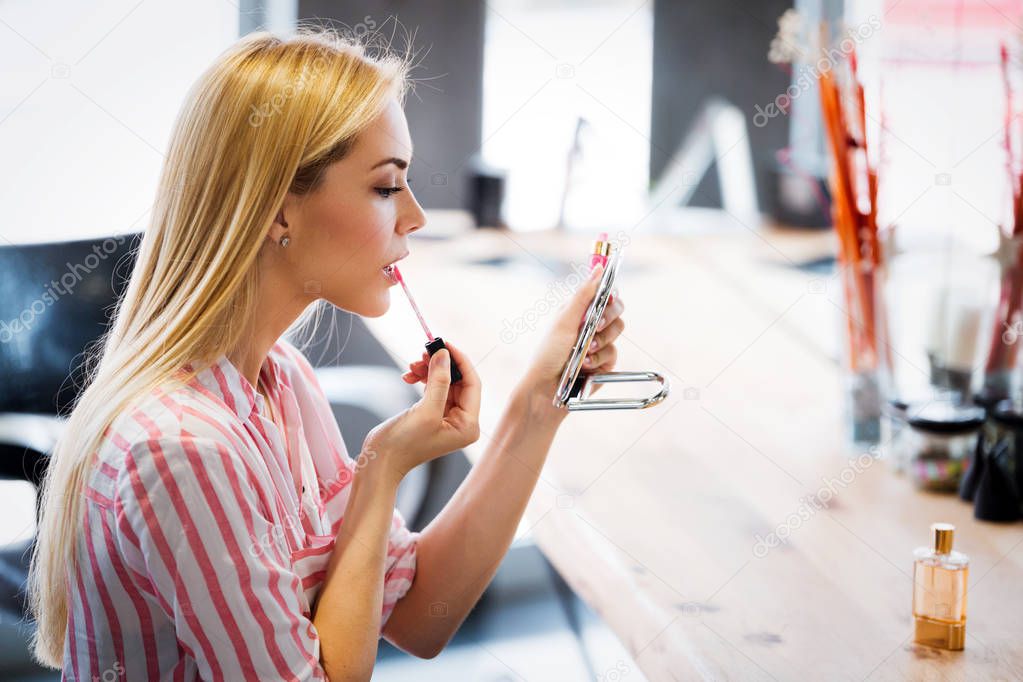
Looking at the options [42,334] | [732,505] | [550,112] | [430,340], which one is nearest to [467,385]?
[430,340]

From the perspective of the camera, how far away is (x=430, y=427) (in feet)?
2.99

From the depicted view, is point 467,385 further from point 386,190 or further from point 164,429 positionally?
point 164,429

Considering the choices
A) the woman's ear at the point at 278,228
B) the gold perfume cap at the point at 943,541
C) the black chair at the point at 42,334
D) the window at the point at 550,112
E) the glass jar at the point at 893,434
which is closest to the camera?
the woman's ear at the point at 278,228

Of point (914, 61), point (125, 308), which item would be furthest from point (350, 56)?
point (914, 61)

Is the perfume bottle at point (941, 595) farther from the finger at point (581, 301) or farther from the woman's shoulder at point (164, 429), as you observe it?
the woman's shoulder at point (164, 429)

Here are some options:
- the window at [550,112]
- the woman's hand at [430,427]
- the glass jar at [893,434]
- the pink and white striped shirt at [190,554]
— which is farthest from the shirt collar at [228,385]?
the window at [550,112]

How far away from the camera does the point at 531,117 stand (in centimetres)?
326

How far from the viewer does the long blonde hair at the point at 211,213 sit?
0.84m

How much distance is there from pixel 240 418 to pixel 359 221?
0.65 feet

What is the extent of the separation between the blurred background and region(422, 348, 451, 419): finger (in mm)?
303

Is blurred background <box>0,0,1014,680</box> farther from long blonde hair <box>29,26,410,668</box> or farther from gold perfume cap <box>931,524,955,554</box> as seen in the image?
gold perfume cap <box>931,524,955,554</box>

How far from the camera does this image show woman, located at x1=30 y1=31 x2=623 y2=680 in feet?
2.52

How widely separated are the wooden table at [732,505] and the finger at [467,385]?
242 mm

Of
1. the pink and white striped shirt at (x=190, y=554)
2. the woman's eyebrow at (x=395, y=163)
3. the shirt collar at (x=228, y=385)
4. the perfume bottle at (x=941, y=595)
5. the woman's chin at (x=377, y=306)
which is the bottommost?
the perfume bottle at (x=941, y=595)
